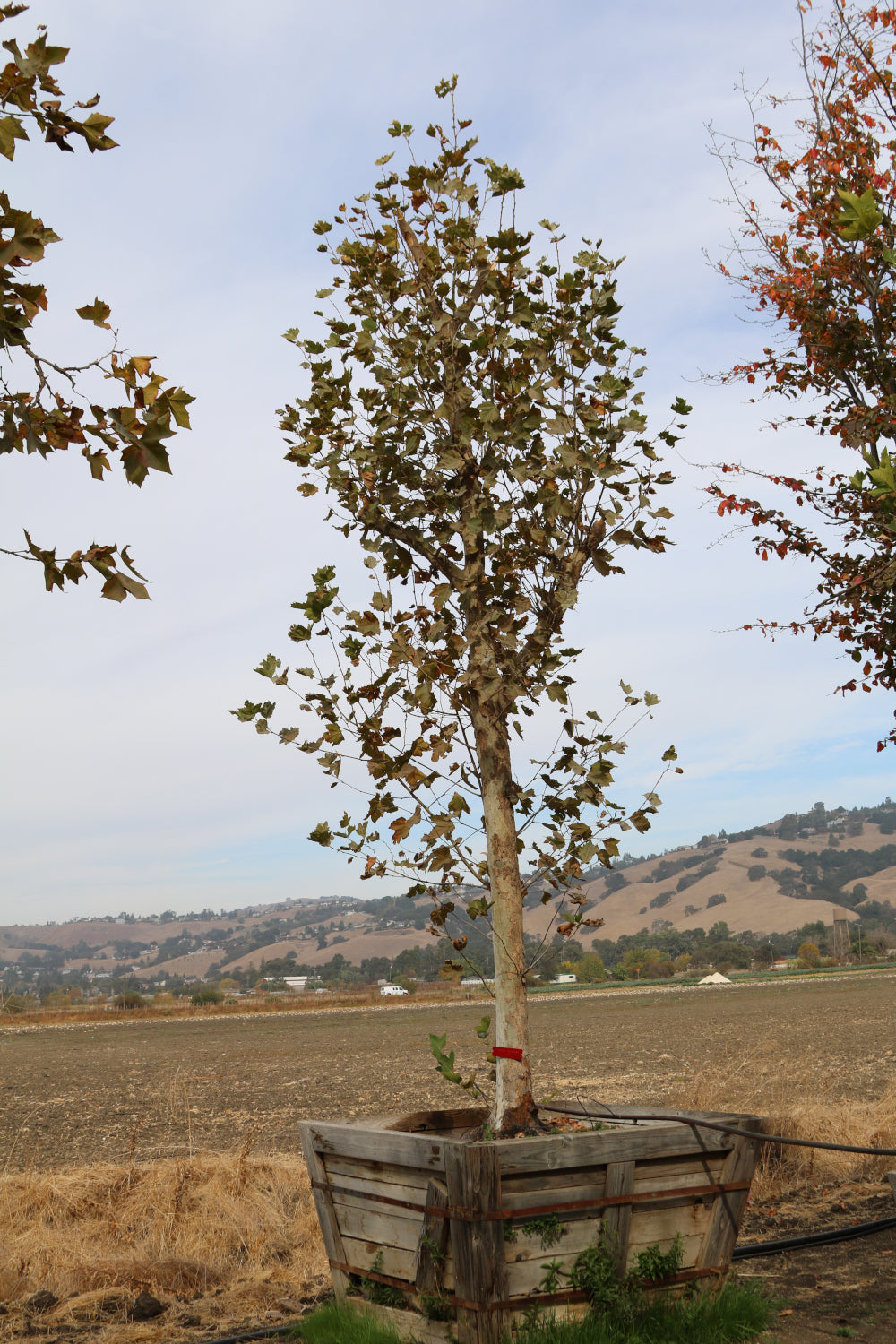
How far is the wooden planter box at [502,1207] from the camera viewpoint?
3.78 meters

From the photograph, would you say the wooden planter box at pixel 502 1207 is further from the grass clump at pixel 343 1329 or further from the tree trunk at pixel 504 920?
the tree trunk at pixel 504 920

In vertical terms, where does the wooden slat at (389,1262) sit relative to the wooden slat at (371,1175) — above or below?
below

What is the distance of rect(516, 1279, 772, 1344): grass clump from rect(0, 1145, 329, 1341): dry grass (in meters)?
2.47

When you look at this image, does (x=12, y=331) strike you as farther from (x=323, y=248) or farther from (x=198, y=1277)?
(x=198, y=1277)

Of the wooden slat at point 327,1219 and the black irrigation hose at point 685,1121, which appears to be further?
the wooden slat at point 327,1219

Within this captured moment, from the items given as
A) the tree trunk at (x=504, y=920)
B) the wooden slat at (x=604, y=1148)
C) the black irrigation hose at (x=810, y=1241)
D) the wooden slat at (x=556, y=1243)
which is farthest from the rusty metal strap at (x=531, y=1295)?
the black irrigation hose at (x=810, y=1241)

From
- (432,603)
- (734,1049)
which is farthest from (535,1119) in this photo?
(734,1049)

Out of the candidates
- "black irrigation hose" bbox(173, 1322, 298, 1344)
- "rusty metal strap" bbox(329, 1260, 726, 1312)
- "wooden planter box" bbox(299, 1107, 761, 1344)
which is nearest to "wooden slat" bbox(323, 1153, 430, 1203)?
"wooden planter box" bbox(299, 1107, 761, 1344)

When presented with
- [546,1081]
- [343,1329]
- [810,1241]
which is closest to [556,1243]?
[343,1329]

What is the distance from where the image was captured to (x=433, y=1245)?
13.0 feet

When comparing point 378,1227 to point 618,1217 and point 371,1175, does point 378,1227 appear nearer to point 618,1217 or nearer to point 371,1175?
point 371,1175

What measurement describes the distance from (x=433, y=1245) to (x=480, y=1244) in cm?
31

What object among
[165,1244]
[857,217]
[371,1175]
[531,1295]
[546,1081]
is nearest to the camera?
[857,217]

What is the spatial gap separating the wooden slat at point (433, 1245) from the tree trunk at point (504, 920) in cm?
68
